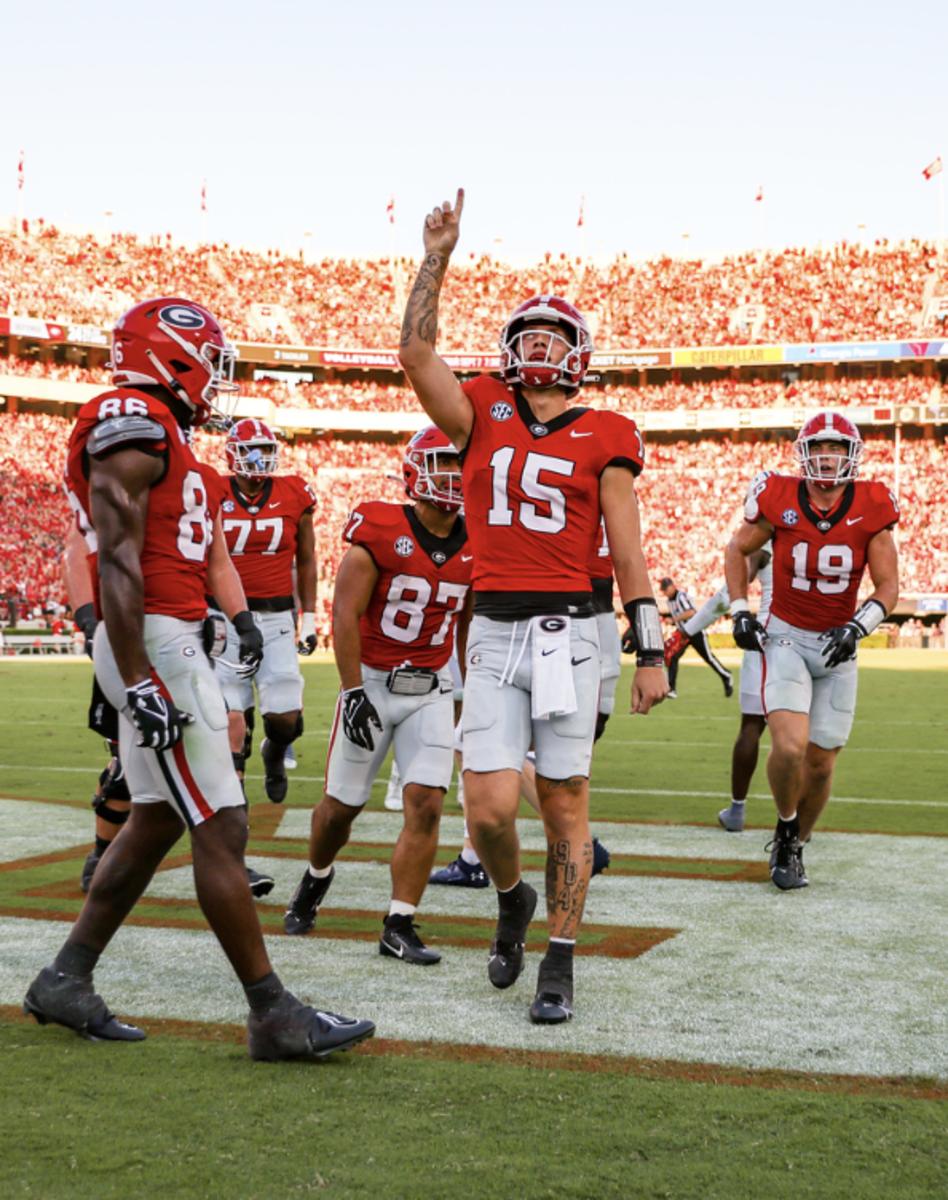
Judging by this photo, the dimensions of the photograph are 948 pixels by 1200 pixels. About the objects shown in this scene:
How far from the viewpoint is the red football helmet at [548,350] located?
4.71 metres

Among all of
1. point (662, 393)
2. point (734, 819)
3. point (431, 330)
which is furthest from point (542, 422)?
point (662, 393)

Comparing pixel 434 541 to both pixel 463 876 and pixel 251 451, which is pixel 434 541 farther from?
pixel 251 451

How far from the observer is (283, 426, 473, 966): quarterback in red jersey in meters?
5.43

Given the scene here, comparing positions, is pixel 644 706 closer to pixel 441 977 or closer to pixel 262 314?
pixel 441 977

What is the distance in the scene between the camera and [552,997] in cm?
426

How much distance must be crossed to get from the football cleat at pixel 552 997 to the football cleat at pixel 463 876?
2337 mm

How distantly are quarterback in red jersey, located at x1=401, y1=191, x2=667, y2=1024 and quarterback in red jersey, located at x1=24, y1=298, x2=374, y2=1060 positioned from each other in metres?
0.77

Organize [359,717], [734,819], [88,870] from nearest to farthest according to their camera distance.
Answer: [359,717] < [88,870] < [734,819]

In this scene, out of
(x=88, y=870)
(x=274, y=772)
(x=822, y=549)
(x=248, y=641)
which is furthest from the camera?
(x=274, y=772)

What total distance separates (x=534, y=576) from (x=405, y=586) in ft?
3.89


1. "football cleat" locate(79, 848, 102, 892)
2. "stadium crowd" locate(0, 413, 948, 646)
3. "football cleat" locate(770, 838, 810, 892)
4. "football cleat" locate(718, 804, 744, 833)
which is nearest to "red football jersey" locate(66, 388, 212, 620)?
"football cleat" locate(79, 848, 102, 892)

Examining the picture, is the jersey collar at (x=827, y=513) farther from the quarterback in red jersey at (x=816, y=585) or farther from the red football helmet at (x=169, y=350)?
the red football helmet at (x=169, y=350)

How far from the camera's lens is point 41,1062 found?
12.4ft

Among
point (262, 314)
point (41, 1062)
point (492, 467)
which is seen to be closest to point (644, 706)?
point (492, 467)
